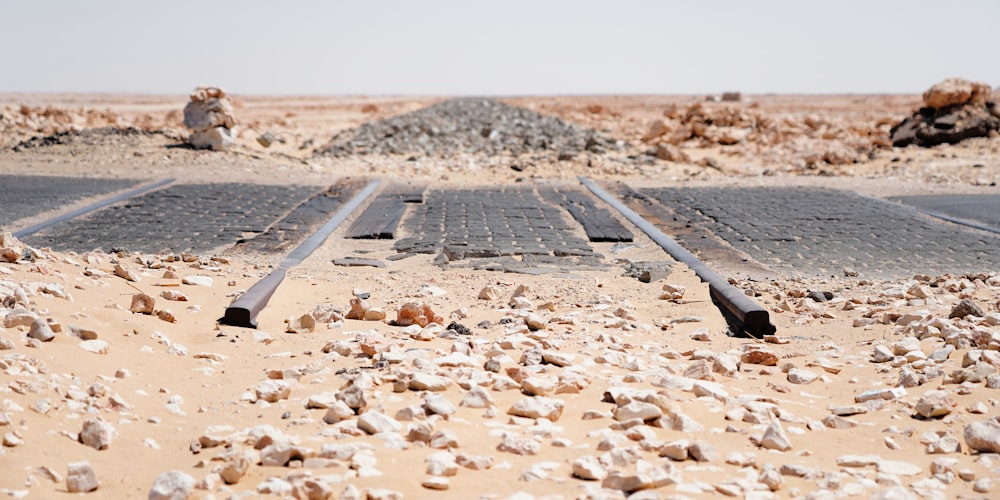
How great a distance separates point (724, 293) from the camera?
21.4 ft

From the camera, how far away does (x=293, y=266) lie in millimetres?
7949

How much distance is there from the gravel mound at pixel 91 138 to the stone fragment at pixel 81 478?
17980 mm

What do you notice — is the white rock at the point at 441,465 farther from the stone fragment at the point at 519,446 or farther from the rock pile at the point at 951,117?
the rock pile at the point at 951,117

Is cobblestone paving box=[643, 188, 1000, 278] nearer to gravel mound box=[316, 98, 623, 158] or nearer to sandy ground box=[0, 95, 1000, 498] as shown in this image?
sandy ground box=[0, 95, 1000, 498]

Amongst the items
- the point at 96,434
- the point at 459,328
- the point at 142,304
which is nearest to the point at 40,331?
the point at 142,304

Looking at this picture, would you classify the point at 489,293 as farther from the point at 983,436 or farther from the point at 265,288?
the point at 983,436

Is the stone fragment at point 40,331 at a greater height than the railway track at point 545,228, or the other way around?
the stone fragment at point 40,331

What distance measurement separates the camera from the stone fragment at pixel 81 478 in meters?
3.10

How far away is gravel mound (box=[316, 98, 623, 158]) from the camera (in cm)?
2284

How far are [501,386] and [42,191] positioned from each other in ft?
37.8

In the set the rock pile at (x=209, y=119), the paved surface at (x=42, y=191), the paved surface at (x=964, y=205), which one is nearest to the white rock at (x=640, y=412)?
the paved surface at (x=964, y=205)

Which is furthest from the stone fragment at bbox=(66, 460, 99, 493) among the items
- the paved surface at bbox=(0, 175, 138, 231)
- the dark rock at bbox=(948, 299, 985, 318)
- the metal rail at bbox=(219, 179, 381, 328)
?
the paved surface at bbox=(0, 175, 138, 231)

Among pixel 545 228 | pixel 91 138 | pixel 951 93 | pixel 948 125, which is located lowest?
pixel 545 228

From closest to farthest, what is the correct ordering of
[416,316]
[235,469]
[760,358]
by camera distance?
[235,469] < [760,358] < [416,316]
